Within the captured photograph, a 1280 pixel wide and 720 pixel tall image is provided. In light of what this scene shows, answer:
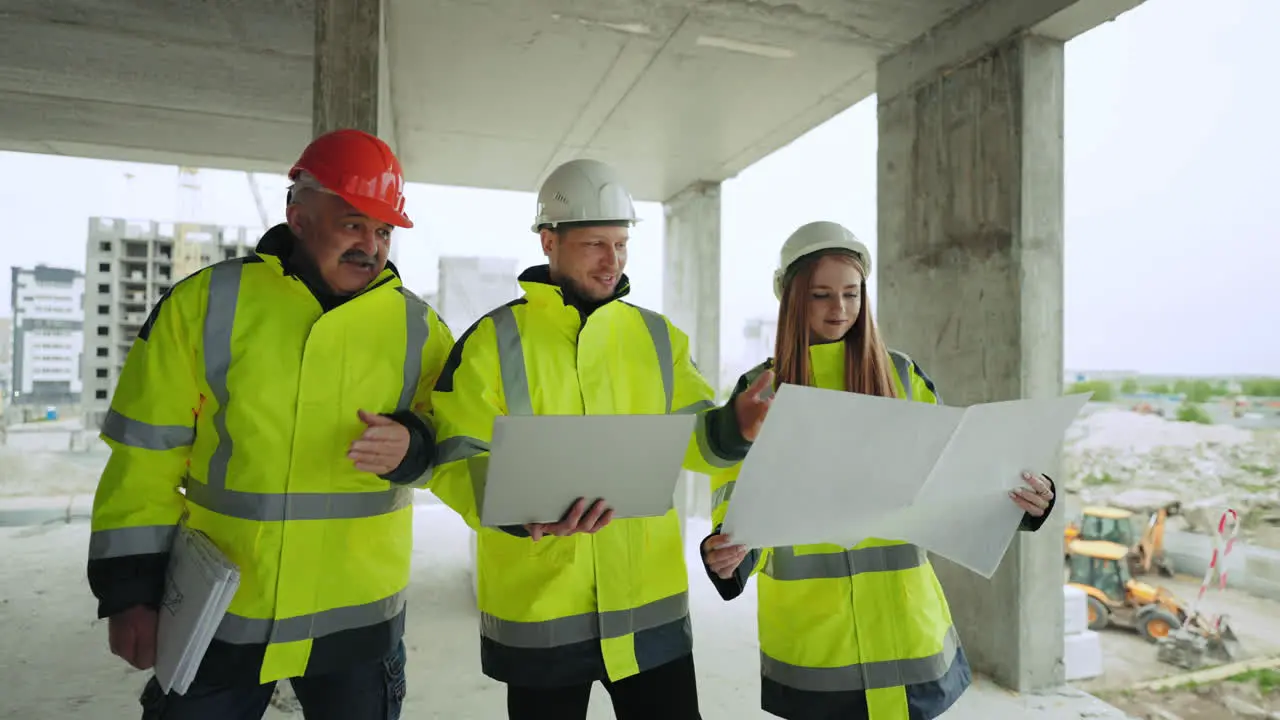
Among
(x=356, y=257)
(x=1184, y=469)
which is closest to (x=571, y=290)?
(x=356, y=257)

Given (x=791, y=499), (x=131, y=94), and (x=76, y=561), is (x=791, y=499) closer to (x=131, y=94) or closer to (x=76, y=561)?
(x=131, y=94)

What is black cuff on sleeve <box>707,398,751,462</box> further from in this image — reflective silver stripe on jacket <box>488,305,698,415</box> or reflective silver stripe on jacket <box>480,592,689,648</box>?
reflective silver stripe on jacket <box>480,592,689,648</box>

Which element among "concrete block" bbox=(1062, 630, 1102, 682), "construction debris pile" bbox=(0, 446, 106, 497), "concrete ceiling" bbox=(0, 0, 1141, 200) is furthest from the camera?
"construction debris pile" bbox=(0, 446, 106, 497)

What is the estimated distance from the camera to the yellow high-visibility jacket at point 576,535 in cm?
151

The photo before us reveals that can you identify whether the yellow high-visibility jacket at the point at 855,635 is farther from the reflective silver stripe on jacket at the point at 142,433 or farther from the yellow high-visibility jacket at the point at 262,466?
the reflective silver stripe on jacket at the point at 142,433

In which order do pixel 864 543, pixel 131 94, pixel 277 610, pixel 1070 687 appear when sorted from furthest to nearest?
1. pixel 131 94
2. pixel 1070 687
3. pixel 864 543
4. pixel 277 610

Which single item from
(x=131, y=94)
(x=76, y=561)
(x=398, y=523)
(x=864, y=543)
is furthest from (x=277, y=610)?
(x=76, y=561)

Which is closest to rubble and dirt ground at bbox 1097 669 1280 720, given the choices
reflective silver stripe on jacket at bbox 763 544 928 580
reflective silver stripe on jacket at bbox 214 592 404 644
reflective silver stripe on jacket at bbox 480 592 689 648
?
reflective silver stripe on jacket at bbox 763 544 928 580

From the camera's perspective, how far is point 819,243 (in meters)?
1.75

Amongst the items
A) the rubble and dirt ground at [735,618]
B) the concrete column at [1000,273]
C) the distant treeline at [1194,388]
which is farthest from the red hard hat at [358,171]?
the distant treeline at [1194,388]

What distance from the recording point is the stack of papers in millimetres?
1335

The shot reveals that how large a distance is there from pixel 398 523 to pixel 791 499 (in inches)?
37.9

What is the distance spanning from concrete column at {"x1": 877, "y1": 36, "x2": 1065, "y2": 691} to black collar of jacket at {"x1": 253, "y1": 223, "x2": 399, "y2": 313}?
316 cm

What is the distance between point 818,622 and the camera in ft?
5.07
